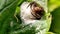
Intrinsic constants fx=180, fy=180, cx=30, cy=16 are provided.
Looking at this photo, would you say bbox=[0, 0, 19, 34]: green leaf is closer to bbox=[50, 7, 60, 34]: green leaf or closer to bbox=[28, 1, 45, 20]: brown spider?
bbox=[28, 1, 45, 20]: brown spider

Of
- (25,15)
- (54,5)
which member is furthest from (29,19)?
(54,5)

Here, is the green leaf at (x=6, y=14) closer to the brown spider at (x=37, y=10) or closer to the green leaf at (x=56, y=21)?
the brown spider at (x=37, y=10)

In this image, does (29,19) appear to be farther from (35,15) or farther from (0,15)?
(0,15)

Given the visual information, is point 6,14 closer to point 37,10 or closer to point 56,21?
point 37,10

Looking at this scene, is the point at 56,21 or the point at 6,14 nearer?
the point at 6,14

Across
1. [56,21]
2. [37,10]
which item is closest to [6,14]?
[37,10]

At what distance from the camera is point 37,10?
2.06ft

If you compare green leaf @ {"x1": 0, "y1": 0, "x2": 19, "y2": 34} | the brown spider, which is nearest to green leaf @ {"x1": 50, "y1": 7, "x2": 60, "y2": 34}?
the brown spider

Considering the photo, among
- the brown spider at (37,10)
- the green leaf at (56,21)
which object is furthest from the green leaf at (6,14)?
the green leaf at (56,21)

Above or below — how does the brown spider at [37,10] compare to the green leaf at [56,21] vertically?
above

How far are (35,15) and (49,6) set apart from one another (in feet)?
0.30

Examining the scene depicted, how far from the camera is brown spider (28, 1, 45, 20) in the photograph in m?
0.63

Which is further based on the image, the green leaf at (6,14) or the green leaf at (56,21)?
the green leaf at (56,21)

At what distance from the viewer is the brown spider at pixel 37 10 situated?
0.63 meters
